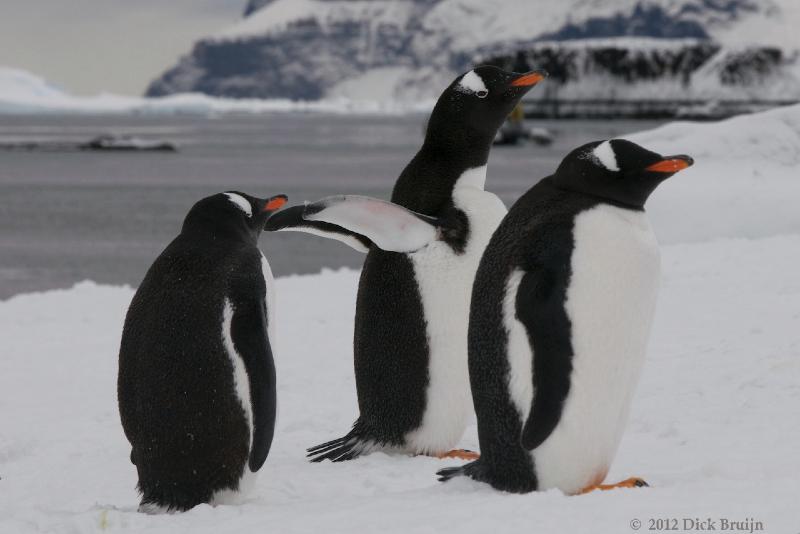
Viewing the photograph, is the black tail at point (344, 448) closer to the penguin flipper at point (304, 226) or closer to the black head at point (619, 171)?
the penguin flipper at point (304, 226)

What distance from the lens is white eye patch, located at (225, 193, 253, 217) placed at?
3.65 metres

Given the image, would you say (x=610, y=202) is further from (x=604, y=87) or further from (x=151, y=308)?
(x=604, y=87)

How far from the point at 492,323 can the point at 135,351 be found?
1104 millimetres

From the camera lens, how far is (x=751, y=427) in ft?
13.9

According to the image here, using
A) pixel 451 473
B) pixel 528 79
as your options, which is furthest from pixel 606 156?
pixel 451 473

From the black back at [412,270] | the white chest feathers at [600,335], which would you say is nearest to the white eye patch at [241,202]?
the black back at [412,270]

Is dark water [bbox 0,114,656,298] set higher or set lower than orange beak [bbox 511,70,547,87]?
lower

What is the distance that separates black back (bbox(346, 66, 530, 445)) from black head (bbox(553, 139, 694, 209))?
34.2 inches

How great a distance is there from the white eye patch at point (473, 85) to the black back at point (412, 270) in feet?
0.04

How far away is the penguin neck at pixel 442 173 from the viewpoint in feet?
14.0

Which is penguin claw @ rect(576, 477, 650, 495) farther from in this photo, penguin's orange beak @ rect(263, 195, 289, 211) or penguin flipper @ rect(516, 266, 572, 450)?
penguin's orange beak @ rect(263, 195, 289, 211)

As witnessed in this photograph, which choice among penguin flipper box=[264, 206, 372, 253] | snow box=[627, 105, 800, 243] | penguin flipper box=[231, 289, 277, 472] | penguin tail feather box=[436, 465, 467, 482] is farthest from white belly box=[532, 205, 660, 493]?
snow box=[627, 105, 800, 243]

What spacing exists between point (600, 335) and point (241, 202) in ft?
4.05

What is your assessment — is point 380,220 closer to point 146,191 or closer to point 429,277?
point 429,277
